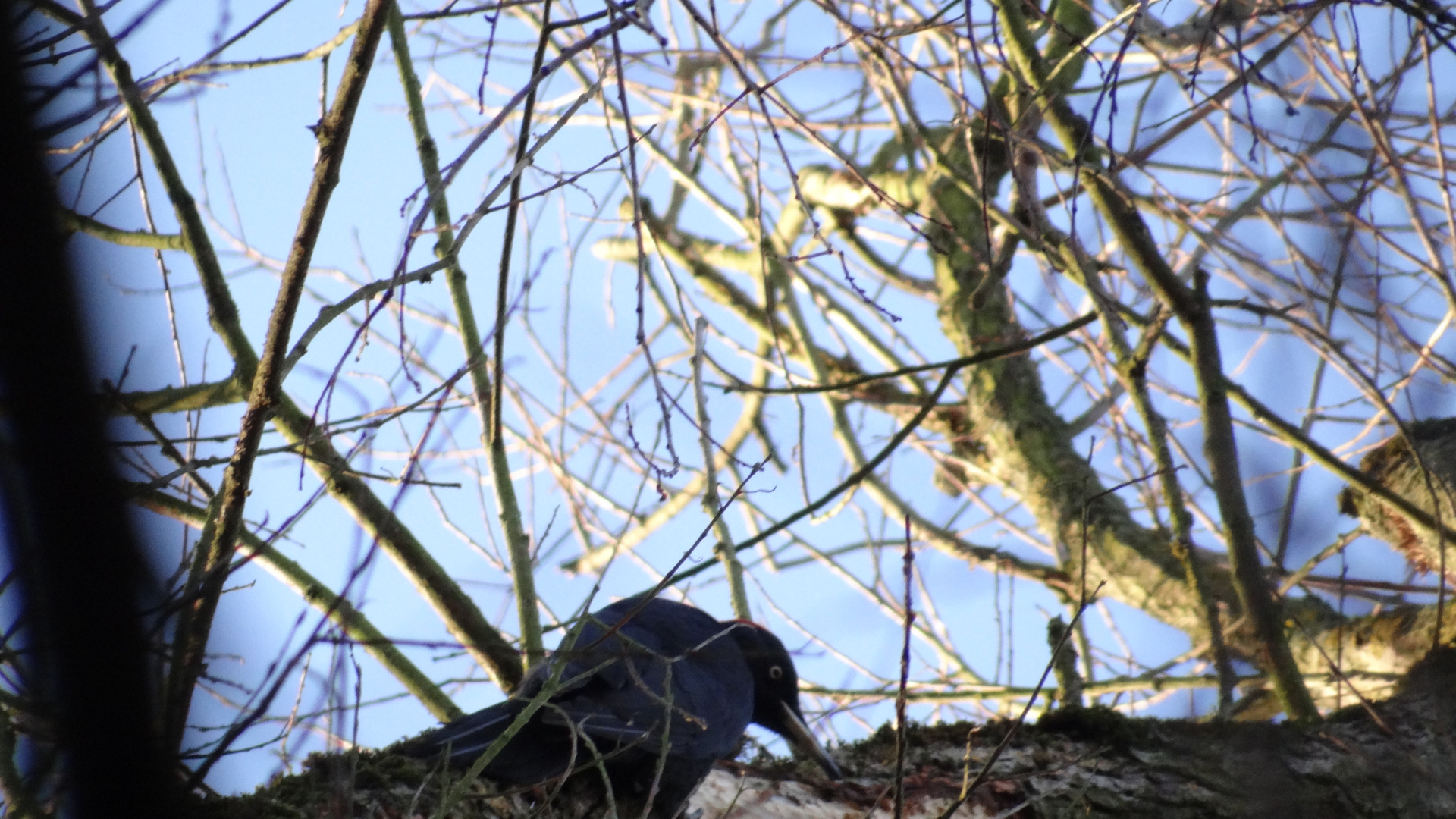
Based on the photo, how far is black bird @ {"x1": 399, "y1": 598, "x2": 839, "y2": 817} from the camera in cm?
205

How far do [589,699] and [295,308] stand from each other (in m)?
1.14

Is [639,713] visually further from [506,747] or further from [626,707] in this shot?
[506,747]

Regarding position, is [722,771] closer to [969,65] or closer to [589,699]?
[589,699]

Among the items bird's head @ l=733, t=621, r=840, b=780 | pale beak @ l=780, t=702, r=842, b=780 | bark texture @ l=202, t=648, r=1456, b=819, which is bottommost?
bark texture @ l=202, t=648, r=1456, b=819

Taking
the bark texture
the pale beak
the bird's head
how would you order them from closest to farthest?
the bark texture, the pale beak, the bird's head

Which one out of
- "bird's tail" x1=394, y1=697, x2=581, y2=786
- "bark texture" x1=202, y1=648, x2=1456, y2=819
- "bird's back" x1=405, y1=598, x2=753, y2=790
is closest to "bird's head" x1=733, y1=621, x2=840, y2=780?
"bird's back" x1=405, y1=598, x2=753, y2=790

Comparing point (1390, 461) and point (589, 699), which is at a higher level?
point (1390, 461)

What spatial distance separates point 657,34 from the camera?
5.39 ft

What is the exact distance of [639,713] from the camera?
2.43 m

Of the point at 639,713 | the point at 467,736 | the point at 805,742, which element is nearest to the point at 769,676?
the point at 805,742

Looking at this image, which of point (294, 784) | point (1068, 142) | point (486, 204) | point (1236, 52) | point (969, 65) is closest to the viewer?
point (486, 204)

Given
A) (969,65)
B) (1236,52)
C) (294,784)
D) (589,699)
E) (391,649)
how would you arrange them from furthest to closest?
1. (969,65)
2. (391,649)
3. (589,699)
4. (1236,52)
5. (294,784)

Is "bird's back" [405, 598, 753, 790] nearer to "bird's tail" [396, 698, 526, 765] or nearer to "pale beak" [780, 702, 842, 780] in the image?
"bird's tail" [396, 698, 526, 765]

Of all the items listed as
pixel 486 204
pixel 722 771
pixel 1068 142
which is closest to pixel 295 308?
pixel 486 204
